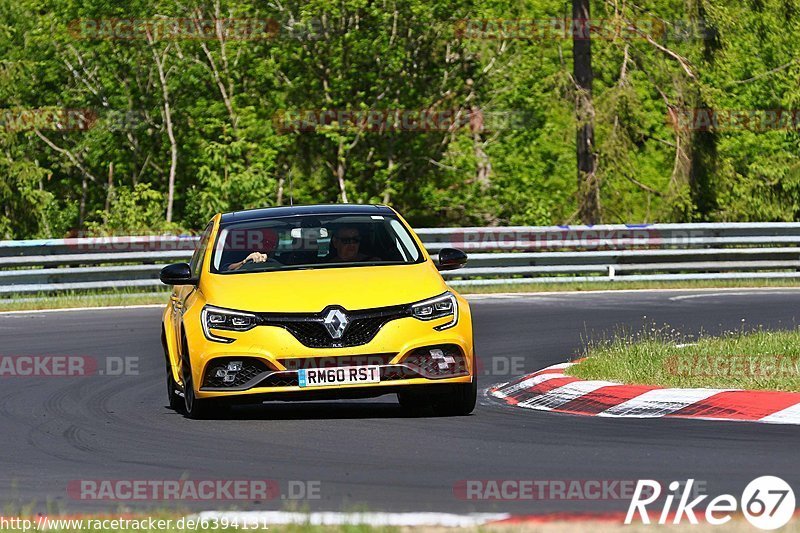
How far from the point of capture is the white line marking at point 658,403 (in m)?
11.0

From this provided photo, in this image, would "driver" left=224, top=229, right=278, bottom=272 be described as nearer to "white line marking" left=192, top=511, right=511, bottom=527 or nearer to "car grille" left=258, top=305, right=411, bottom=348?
"car grille" left=258, top=305, right=411, bottom=348

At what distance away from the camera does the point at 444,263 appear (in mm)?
12148

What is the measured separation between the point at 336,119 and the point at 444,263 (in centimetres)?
2638

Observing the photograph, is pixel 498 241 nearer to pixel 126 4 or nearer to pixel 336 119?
pixel 336 119

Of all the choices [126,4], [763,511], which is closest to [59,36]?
[126,4]

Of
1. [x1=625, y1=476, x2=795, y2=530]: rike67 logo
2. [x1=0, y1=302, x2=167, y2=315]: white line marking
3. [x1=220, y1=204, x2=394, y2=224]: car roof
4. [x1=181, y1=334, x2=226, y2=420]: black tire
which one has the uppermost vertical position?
[x1=220, y1=204, x2=394, y2=224]: car roof

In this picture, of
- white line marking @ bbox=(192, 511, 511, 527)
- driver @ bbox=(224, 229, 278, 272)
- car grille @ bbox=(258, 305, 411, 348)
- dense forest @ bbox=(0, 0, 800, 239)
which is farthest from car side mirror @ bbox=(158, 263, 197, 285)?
dense forest @ bbox=(0, 0, 800, 239)

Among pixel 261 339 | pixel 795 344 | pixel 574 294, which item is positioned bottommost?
pixel 574 294

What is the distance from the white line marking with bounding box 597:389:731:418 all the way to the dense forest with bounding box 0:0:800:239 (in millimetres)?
22614

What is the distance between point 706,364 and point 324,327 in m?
3.48

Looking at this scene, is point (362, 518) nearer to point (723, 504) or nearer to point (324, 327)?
point (723, 504)
